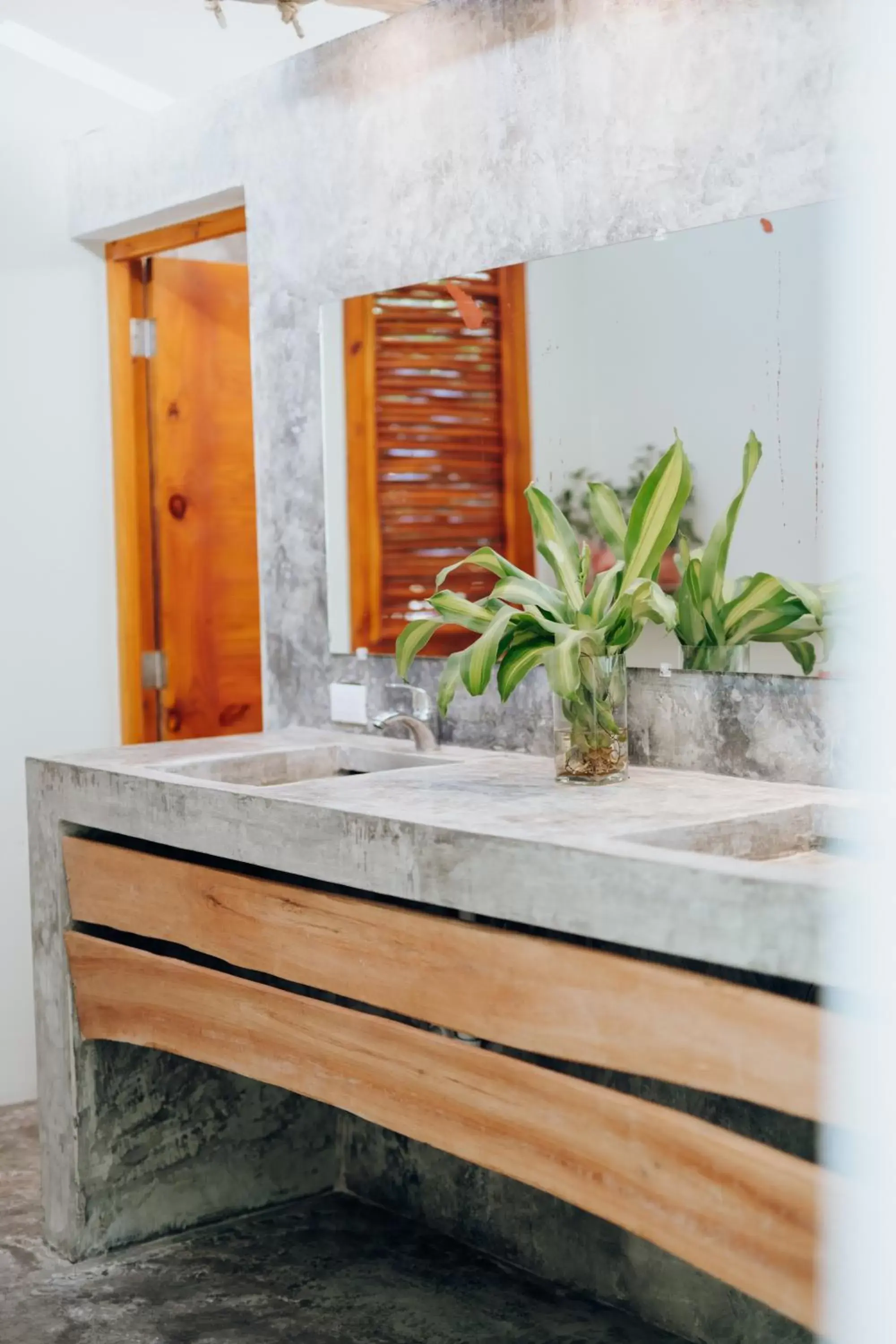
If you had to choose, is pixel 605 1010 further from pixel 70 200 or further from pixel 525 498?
pixel 70 200

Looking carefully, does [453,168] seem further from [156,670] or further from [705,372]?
[156,670]

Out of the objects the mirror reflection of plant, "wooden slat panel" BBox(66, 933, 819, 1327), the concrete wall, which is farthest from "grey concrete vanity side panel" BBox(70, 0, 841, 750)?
"wooden slat panel" BBox(66, 933, 819, 1327)

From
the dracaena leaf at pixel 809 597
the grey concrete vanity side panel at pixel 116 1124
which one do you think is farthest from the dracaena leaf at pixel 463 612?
the grey concrete vanity side panel at pixel 116 1124

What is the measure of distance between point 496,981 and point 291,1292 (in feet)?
3.53

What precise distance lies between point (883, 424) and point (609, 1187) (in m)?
1.08

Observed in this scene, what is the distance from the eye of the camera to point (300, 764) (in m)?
2.99

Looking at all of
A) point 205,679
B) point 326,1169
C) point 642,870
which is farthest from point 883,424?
point 205,679

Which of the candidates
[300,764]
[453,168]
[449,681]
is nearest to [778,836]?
[449,681]

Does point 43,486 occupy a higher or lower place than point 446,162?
lower

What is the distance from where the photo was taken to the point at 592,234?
263 cm

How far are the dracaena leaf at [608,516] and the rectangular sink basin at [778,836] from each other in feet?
1.93

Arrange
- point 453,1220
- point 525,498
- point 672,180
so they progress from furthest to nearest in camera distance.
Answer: point 453,1220 → point 525,498 → point 672,180

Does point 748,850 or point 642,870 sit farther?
point 748,850

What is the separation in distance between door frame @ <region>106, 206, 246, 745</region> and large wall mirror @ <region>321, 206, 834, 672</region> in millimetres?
886
